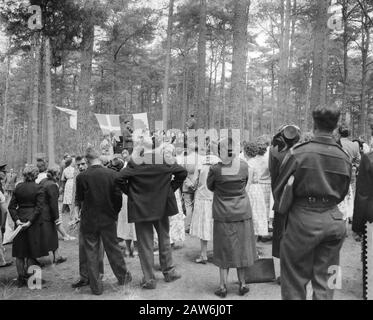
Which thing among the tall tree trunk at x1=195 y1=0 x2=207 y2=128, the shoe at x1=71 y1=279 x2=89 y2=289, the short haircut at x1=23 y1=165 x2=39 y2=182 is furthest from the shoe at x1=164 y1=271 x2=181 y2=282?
the tall tree trunk at x1=195 y1=0 x2=207 y2=128

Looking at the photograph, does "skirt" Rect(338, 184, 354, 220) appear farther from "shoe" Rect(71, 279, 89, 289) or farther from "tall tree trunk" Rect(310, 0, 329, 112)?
"tall tree trunk" Rect(310, 0, 329, 112)

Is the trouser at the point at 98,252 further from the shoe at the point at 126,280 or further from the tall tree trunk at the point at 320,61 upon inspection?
the tall tree trunk at the point at 320,61

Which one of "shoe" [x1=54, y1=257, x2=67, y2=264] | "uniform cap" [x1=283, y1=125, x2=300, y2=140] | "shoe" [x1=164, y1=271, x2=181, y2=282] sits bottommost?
"shoe" [x1=54, y1=257, x2=67, y2=264]

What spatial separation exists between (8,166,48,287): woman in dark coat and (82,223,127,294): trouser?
98cm

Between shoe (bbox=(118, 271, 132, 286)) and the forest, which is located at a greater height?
the forest

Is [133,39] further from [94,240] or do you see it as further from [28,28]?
[94,240]

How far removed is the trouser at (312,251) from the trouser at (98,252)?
2474mm

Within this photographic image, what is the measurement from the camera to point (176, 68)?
32094 millimetres

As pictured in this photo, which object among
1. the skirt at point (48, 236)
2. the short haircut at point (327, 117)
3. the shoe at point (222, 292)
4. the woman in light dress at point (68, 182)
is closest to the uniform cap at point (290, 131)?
the short haircut at point (327, 117)

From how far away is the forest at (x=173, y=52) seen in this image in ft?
34.3

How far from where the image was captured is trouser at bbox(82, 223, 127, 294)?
469 cm

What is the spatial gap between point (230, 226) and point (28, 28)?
27.3 feet

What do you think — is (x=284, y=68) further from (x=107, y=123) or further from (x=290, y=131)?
(x=290, y=131)
